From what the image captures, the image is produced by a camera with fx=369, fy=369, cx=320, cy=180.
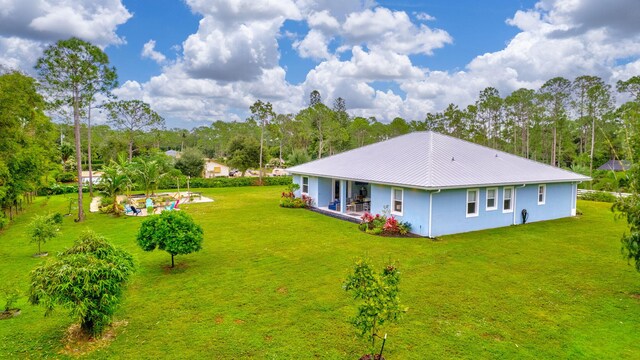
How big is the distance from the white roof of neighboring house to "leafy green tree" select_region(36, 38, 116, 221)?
1336 centimetres

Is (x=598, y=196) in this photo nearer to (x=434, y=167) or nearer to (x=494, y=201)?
(x=494, y=201)

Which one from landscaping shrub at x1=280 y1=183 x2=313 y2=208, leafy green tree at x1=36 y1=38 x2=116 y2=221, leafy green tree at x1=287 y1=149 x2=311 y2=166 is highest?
leafy green tree at x1=36 y1=38 x2=116 y2=221

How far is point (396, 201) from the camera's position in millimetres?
17922

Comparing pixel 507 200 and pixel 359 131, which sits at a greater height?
pixel 359 131

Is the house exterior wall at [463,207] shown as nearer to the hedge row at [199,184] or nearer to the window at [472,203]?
the window at [472,203]

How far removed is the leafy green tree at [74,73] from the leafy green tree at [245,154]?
2674cm

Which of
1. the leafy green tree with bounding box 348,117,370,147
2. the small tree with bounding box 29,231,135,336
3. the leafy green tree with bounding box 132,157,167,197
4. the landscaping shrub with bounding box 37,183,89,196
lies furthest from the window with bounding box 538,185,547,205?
the leafy green tree with bounding box 348,117,370,147

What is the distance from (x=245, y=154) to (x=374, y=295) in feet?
144

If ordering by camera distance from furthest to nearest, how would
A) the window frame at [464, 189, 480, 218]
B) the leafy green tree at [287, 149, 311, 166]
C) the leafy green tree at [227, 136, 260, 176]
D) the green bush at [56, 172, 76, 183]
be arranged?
the leafy green tree at [227, 136, 260, 176] < the green bush at [56, 172, 76, 183] < the leafy green tree at [287, 149, 311, 166] < the window frame at [464, 189, 480, 218]

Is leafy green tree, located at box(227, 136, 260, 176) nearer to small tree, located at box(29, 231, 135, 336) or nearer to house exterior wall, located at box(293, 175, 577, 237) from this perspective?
house exterior wall, located at box(293, 175, 577, 237)

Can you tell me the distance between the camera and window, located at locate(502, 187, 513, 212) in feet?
60.9

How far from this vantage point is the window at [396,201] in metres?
17.7

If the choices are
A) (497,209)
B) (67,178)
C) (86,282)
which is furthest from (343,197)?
(67,178)

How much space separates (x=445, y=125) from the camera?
65.9m
